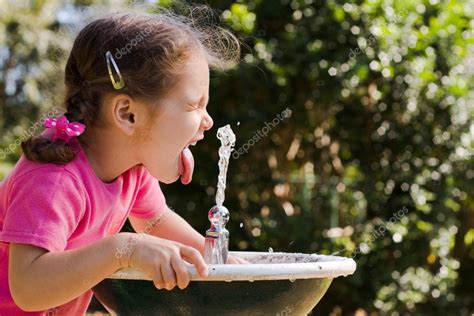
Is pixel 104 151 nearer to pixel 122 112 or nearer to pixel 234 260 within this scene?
pixel 122 112

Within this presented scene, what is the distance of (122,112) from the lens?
6.36 feet

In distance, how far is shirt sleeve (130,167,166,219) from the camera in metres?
2.21

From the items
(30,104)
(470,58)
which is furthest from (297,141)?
(30,104)

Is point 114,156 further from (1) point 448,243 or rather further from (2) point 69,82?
(1) point 448,243

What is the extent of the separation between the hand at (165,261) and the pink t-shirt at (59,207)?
0.20 meters

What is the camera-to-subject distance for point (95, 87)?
6.48 ft

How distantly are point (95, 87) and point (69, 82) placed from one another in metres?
0.13

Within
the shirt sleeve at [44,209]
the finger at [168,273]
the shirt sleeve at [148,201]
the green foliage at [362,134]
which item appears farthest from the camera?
the green foliage at [362,134]

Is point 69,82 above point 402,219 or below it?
above

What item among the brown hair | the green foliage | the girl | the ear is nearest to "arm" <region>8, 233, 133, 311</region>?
the girl

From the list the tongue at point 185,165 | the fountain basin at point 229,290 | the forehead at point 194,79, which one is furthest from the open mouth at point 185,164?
the fountain basin at point 229,290

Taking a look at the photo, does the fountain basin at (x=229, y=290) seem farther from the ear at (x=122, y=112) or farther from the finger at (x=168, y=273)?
the ear at (x=122, y=112)

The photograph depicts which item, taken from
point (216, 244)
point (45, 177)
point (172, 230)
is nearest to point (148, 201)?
point (172, 230)

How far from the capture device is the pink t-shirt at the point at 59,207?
1715 millimetres
